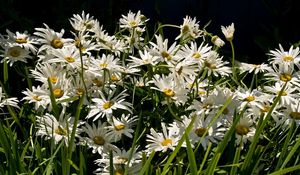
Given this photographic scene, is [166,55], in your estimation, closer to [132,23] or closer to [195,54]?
[195,54]

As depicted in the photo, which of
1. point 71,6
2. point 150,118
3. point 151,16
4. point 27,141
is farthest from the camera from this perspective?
point 151,16

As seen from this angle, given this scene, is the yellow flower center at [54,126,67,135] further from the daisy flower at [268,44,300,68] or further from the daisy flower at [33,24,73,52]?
the daisy flower at [268,44,300,68]

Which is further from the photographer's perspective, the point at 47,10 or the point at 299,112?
the point at 47,10

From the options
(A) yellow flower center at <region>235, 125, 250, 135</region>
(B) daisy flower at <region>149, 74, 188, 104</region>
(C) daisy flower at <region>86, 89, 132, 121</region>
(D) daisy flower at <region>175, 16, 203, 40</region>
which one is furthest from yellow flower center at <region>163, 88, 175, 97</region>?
(D) daisy flower at <region>175, 16, 203, 40</region>

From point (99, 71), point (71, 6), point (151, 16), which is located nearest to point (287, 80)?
point (99, 71)

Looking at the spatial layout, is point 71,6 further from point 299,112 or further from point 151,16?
point 299,112

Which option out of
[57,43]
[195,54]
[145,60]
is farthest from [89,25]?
[195,54]

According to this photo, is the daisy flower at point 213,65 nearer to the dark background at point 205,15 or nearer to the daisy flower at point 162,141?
the daisy flower at point 162,141
